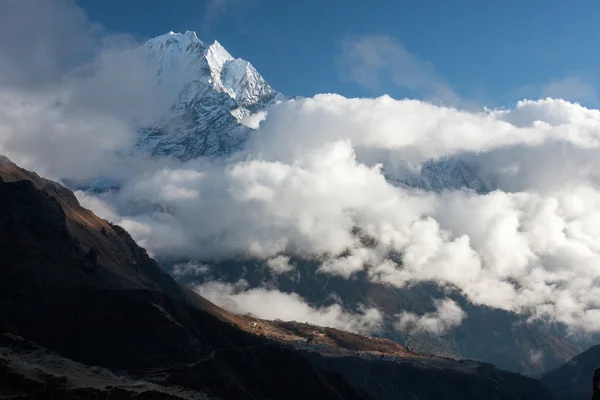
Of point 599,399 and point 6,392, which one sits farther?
point 6,392

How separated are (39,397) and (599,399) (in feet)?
491

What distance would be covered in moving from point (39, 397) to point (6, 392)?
9.13 m

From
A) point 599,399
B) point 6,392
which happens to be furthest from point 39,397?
point 599,399

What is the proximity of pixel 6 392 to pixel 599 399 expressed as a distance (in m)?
157

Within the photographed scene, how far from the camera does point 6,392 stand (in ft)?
648

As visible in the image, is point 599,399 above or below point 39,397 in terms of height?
above

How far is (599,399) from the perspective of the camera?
14950cm

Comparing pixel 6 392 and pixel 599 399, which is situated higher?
pixel 599 399

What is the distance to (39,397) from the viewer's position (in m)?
200

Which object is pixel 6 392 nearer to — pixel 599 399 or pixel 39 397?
pixel 39 397

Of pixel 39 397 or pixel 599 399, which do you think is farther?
pixel 39 397
